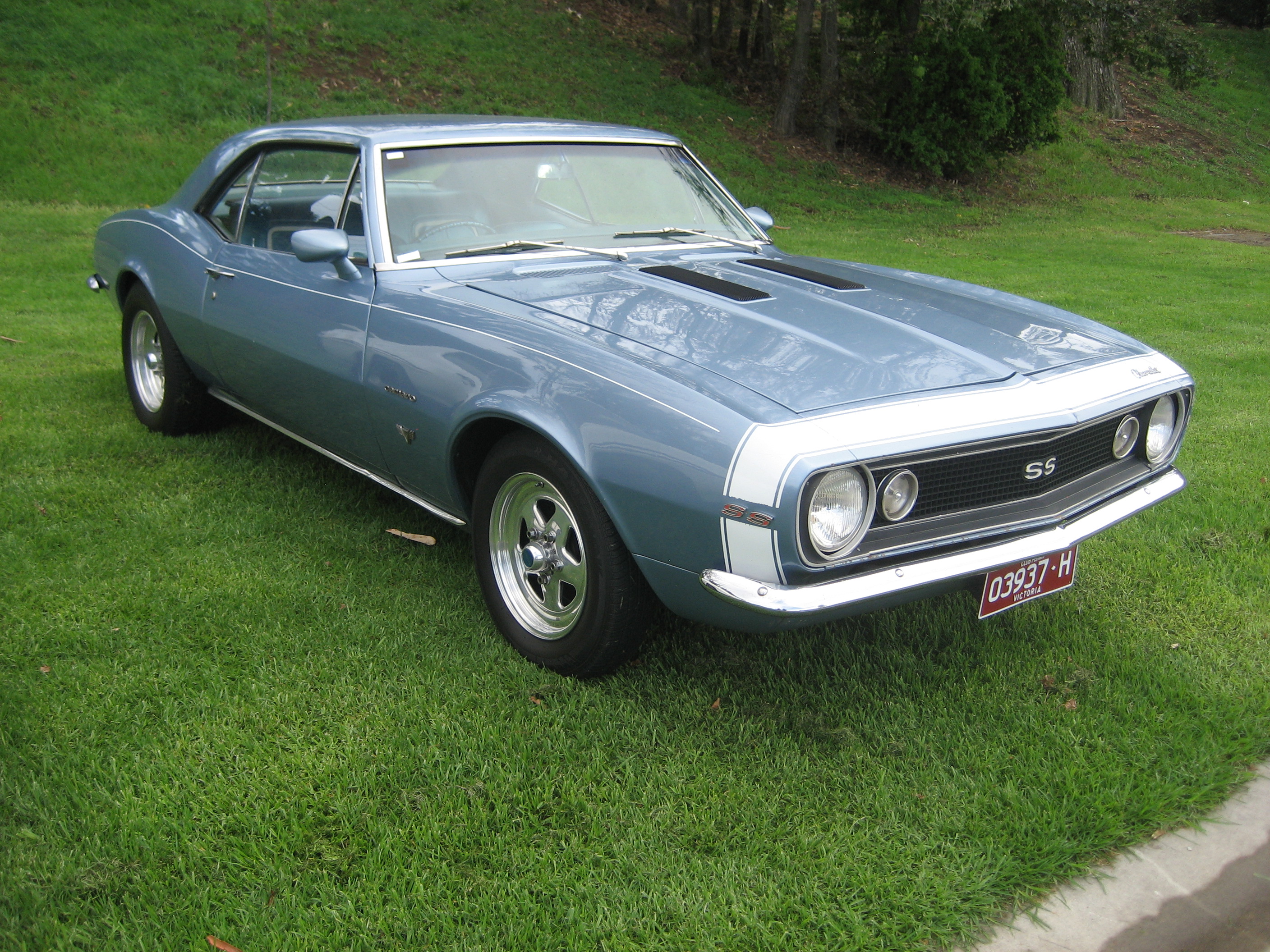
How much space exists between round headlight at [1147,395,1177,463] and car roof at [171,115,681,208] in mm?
2155

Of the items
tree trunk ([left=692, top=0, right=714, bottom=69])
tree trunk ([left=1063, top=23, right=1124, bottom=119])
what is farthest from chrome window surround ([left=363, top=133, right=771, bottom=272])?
tree trunk ([left=1063, top=23, right=1124, bottom=119])

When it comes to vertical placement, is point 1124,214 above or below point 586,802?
above

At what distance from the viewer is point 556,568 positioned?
3008mm

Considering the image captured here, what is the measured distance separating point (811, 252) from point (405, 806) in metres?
9.61

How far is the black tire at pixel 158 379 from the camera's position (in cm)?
467

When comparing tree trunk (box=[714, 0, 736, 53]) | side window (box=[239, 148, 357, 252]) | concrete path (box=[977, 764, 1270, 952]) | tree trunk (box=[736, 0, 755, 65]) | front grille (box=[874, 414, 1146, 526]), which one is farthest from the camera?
tree trunk (box=[714, 0, 736, 53])

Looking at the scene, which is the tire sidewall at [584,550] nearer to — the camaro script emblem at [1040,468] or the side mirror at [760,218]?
the camaro script emblem at [1040,468]

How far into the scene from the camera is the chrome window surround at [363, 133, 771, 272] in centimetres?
344

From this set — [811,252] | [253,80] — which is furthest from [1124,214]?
[253,80]

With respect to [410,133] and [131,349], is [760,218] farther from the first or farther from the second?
[131,349]

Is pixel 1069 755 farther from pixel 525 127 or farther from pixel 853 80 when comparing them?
pixel 853 80

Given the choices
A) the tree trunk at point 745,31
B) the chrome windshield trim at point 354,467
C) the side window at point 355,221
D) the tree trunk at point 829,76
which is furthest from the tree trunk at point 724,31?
the side window at point 355,221

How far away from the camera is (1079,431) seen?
2.83 m

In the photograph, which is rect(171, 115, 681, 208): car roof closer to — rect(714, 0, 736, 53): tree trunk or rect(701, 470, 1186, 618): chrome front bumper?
rect(701, 470, 1186, 618): chrome front bumper
